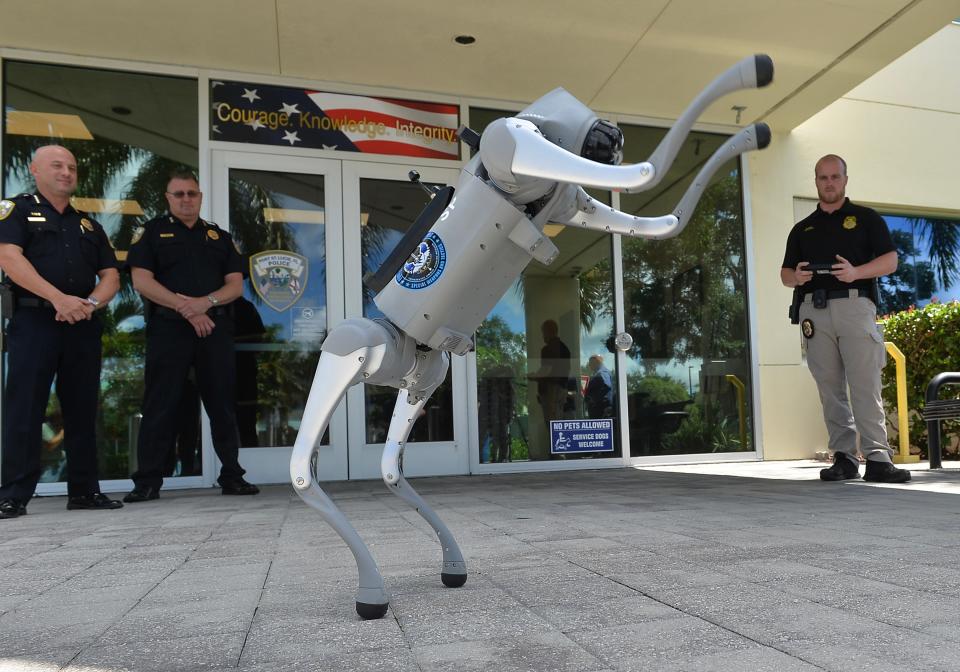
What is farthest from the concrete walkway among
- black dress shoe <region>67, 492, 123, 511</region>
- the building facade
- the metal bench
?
the metal bench

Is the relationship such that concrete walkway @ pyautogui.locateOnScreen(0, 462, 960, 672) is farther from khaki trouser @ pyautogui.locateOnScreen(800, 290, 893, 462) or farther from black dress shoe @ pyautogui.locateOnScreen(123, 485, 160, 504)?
khaki trouser @ pyautogui.locateOnScreen(800, 290, 893, 462)

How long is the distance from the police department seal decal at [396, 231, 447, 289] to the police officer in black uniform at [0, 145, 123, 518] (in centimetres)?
287

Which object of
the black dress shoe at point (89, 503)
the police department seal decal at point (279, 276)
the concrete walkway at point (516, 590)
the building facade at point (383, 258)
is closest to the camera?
the concrete walkway at point (516, 590)

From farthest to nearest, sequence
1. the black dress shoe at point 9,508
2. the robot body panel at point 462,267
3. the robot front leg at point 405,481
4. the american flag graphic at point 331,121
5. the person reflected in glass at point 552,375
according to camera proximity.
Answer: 1. the person reflected in glass at point 552,375
2. the american flag graphic at point 331,121
3. the black dress shoe at point 9,508
4. the robot front leg at point 405,481
5. the robot body panel at point 462,267

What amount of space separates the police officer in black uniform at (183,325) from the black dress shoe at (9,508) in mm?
723

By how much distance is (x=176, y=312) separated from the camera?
4625 mm

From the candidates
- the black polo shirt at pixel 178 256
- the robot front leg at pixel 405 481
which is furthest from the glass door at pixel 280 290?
the robot front leg at pixel 405 481

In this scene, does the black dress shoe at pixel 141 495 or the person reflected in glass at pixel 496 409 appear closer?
the black dress shoe at pixel 141 495

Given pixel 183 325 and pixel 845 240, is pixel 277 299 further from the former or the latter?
pixel 845 240

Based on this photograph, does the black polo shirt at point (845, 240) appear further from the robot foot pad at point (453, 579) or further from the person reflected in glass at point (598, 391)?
the robot foot pad at point (453, 579)

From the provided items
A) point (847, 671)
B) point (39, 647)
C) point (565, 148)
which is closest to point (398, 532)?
point (39, 647)

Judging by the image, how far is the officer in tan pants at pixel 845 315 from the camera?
455 centimetres

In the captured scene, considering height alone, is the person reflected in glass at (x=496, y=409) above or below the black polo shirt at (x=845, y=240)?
below

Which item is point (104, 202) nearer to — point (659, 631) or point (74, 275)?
point (74, 275)
